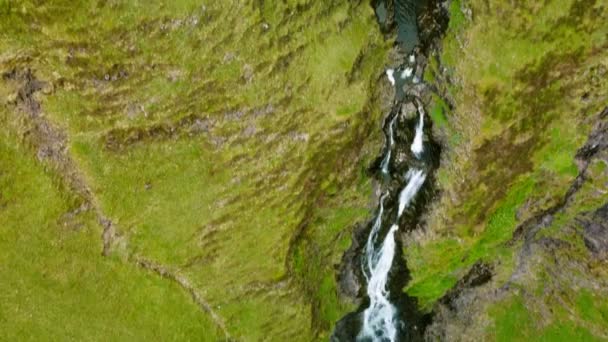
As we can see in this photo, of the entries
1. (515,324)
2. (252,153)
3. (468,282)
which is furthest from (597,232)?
(252,153)

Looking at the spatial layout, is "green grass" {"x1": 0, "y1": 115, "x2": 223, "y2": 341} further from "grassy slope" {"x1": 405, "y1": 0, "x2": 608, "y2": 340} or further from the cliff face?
"grassy slope" {"x1": 405, "y1": 0, "x2": 608, "y2": 340}

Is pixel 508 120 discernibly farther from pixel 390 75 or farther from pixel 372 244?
pixel 372 244

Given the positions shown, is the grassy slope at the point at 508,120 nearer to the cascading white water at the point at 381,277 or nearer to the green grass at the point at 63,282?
the cascading white water at the point at 381,277

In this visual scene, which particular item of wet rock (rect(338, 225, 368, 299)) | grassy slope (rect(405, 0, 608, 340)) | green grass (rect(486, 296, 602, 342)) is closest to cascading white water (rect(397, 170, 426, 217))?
grassy slope (rect(405, 0, 608, 340))

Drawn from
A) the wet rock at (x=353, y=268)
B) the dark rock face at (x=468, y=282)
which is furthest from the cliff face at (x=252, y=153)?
the dark rock face at (x=468, y=282)

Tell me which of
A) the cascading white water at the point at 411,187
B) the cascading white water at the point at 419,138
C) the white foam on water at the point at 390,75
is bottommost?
the cascading white water at the point at 411,187

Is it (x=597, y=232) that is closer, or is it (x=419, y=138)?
(x=419, y=138)

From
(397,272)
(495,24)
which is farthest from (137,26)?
(397,272)
